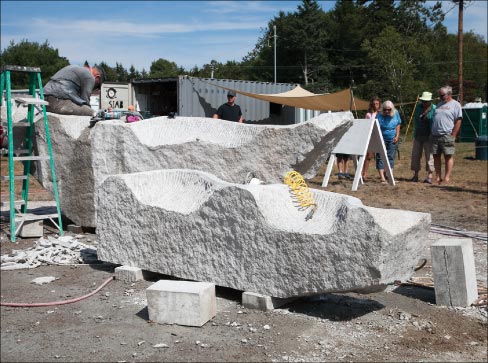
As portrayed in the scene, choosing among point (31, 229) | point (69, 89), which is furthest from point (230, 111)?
point (31, 229)

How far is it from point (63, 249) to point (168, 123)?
1755 millimetres

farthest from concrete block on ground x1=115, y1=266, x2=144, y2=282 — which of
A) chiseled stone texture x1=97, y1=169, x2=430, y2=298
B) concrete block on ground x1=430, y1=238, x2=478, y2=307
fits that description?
concrete block on ground x1=430, y1=238, x2=478, y2=307

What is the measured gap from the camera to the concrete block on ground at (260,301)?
3.98m

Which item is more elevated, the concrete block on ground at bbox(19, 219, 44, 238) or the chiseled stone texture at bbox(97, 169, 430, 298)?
the chiseled stone texture at bbox(97, 169, 430, 298)

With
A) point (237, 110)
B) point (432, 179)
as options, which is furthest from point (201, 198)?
point (432, 179)

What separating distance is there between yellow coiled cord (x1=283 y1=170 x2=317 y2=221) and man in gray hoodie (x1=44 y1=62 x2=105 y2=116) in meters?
3.57

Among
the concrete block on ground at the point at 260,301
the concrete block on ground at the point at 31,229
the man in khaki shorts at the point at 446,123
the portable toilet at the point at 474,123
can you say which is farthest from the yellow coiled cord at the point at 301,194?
the portable toilet at the point at 474,123

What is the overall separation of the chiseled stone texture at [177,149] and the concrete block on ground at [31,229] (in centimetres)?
41

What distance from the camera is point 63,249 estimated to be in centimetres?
565

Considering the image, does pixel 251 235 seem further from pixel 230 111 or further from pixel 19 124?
pixel 230 111

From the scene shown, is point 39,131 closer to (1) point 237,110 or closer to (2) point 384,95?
(1) point 237,110

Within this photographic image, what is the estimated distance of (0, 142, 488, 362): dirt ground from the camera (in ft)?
11.0

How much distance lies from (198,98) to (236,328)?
251 inches

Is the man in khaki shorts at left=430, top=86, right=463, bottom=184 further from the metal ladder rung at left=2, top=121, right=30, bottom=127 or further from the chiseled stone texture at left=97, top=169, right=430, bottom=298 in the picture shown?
the metal ladder rung at left=2, top=121, right=30, bottom=127
